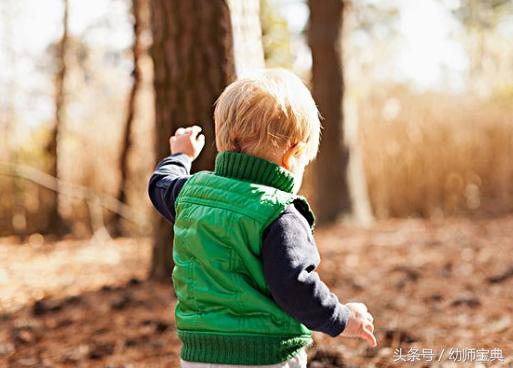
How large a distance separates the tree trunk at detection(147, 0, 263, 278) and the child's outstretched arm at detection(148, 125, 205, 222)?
3.75 feet

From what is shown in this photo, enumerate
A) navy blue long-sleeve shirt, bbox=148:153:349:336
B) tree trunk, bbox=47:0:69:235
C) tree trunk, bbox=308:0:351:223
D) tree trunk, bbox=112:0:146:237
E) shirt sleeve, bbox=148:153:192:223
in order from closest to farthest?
navy blue long-sleeve shirt, bbox=148:153:349:336
shirt sleeve, bbox=148:153:192:223
tree trunk, bbox=112:0:146:237
tree trunk, bbox=308:0:351:223
tree trunk, bbox=47:0:69:235

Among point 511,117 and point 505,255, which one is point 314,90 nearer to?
point 505,255

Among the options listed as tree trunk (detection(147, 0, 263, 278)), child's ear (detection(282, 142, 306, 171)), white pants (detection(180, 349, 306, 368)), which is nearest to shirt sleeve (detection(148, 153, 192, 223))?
child's ear (detection(282, 142, 306, 171))

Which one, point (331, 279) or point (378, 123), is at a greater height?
point (378, 123)

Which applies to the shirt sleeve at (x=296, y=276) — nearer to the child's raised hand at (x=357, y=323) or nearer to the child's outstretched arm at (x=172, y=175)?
the child's raised hand at (x=357, y=323)

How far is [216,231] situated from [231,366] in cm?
36

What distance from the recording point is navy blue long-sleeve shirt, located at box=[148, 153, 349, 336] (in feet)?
6.30

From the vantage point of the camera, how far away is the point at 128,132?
324 inches

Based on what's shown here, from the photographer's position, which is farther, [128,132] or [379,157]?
[379,157]

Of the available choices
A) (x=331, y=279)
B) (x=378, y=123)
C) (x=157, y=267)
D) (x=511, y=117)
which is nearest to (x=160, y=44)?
(x=157, y=267)

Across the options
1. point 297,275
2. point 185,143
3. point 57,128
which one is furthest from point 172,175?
point 57,128

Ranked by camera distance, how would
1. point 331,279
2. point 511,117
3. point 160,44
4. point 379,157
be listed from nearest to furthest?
point 160,44 → point 331,279 → point 379,157 → point 511,117

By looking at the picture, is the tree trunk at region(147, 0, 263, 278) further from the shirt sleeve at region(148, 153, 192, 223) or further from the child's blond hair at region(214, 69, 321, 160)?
the child's blond hair at region(214, 69, 321, 160)

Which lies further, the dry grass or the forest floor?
the dry grass
